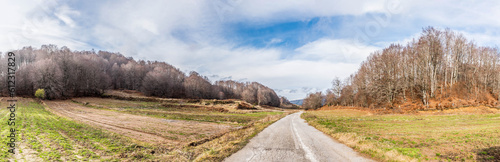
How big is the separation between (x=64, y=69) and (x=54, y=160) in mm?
89928

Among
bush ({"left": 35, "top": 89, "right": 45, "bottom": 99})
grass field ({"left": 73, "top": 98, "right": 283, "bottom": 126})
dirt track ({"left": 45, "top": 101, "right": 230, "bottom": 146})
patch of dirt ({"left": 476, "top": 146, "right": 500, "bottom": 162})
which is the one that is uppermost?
bush ({"left": 35, "top": 89, "right": 45, "bottom": 99})

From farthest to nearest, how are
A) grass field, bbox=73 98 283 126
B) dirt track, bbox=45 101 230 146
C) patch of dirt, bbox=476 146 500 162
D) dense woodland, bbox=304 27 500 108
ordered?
dense woodland, bbox=304 27 500 108
grass field, bbox=73 98 283 126
dirt track, bbox=45 101 230 146
patch of dirt, bbox=476 146 500 162

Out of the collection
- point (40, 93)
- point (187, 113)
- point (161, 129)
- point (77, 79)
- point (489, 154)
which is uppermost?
point (77, 79)

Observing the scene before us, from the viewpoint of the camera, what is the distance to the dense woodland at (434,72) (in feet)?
155

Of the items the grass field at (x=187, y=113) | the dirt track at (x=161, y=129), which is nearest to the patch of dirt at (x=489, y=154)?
the dirt track at (x=161, y=129)

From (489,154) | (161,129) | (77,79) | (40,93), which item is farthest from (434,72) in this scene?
(77,79)

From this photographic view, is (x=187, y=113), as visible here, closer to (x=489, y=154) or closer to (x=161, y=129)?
(x=161, y=129)

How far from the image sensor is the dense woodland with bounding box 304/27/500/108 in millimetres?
47094

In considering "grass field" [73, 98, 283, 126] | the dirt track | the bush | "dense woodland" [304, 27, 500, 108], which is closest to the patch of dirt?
the dirt track

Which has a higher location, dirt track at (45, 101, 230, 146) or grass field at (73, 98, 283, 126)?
dirt track at (45, 101, 230, 146)

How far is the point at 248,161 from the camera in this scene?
28.7ft

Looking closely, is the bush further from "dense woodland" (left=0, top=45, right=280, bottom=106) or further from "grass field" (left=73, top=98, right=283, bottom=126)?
"grass field" (left=73, top=98, right=283, bottom=126)

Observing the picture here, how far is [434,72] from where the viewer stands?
4806cm

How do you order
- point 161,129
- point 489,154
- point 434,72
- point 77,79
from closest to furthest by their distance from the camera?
point 489,154 < point 161,129 < point 434,72 < point 77,79
